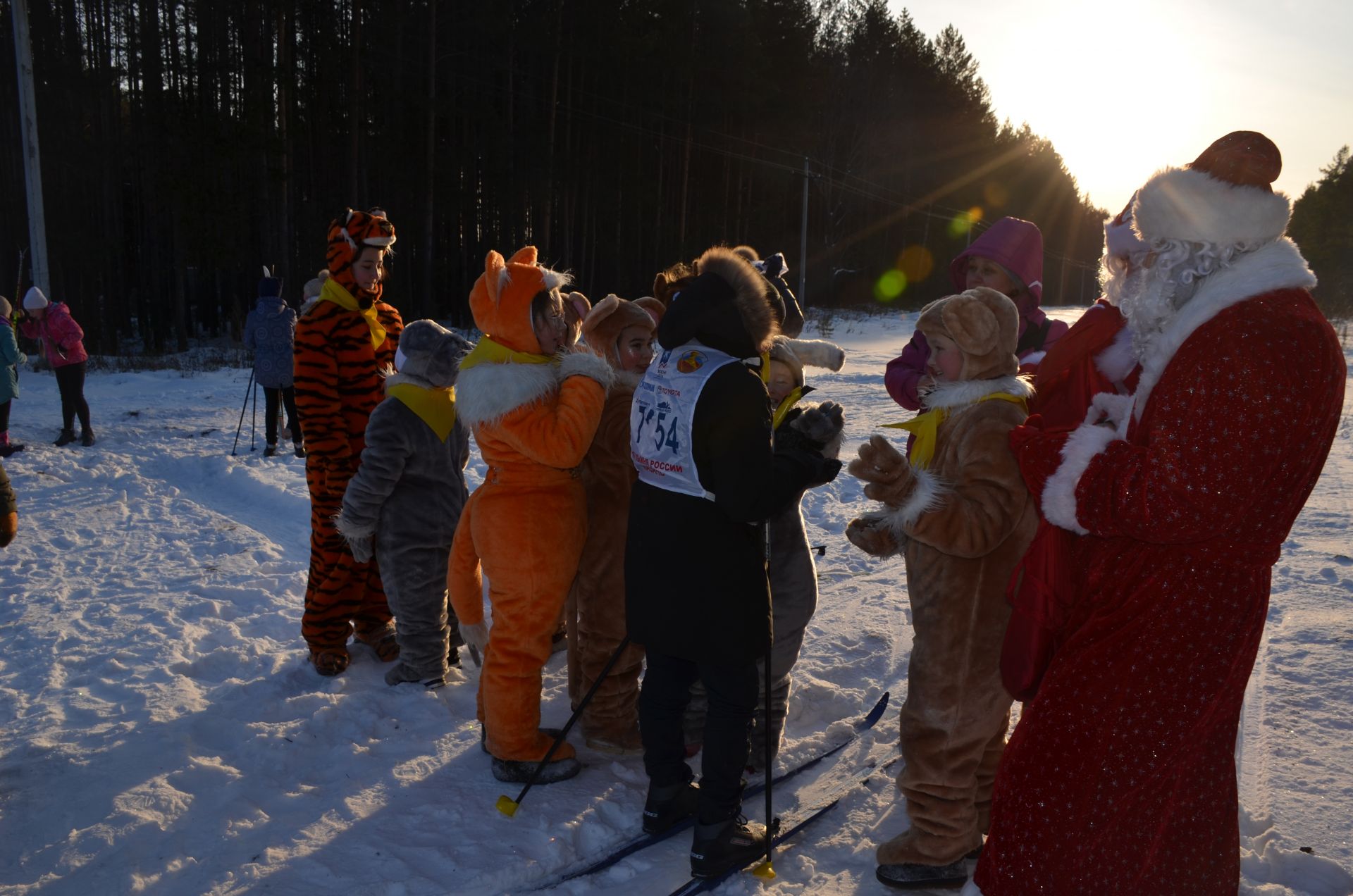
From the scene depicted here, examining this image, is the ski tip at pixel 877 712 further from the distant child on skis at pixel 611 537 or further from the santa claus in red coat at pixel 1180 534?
the santa claus in red coat at pixel 1180 534

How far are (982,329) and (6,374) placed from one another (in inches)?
429

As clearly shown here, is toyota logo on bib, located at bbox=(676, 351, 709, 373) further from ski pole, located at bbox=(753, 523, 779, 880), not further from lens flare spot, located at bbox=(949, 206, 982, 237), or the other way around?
lens flare spot, located at bbox=(949, 206, 982, 237)

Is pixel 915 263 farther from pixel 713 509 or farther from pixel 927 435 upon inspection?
pixel 713 509

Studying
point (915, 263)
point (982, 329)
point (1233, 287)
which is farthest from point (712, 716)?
point (915, 263)

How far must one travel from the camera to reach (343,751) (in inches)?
139

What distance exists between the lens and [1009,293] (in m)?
3.68

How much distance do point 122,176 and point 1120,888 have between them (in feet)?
118

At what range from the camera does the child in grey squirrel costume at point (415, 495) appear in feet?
12.8

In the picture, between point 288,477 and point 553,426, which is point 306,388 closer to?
point 553,426

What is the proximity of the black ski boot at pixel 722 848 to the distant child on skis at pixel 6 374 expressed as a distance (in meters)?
10.0

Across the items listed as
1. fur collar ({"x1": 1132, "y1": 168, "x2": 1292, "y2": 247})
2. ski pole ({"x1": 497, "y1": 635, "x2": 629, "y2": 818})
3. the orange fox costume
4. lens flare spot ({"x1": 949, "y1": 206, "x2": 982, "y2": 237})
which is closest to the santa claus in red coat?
fur collar ({"x1": 1132, "y1": 168, "x2": 1292, "y2": 247})

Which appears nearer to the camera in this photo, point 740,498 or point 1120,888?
point 1120,888

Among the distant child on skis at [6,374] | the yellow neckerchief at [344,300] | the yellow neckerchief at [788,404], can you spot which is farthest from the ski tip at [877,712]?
the distant child on skis at [6,374]

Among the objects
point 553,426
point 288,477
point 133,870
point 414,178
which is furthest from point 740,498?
point 414,178
